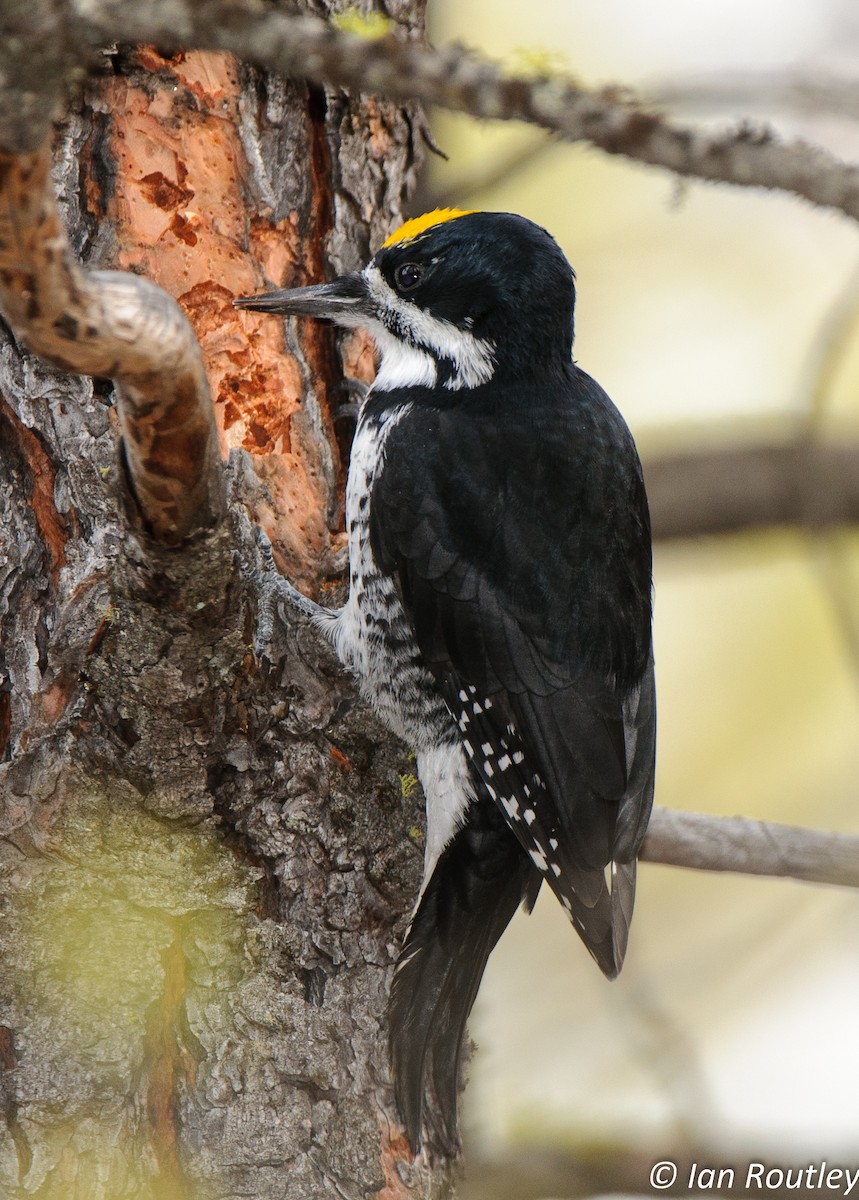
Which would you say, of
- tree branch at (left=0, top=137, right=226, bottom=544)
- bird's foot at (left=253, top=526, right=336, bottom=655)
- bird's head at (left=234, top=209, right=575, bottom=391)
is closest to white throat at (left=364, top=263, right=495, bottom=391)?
bird's head at (left=234, top=209, right=575, bottom=391)

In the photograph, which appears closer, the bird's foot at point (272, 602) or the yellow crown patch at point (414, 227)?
the bird's foot at point (272, 602)

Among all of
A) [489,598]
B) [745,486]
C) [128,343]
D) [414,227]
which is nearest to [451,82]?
[128,343]

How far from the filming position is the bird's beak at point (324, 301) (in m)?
2.27

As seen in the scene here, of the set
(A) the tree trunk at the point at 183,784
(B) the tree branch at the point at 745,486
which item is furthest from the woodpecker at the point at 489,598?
(B) the tree branch at the point at 745,486

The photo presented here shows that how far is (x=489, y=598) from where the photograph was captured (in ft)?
7.75

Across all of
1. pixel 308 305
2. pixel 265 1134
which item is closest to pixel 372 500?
pixel 308 305

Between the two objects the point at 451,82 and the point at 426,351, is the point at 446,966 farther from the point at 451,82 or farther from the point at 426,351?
the point at 451,82

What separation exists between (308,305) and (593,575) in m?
0.75

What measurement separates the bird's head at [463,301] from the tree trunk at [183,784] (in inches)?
10.0

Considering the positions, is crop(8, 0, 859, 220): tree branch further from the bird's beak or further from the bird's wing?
the bird's wing

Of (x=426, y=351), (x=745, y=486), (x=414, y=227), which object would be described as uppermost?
(x=414, y=227)

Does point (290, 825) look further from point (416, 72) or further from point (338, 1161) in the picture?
point (416, 72)

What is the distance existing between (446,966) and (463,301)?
1.33 metres

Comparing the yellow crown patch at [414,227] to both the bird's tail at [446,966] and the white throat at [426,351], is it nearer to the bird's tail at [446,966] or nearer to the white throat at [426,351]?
the white throat at [426,351]
